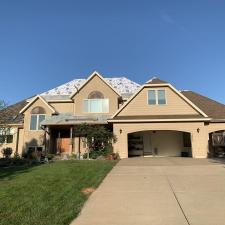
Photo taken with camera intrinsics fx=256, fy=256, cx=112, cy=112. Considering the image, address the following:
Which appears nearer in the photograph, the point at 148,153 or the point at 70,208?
the point at 70,208

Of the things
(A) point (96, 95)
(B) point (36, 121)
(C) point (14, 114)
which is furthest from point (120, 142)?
(C) point (14, 114)

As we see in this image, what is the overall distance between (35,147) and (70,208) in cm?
2036

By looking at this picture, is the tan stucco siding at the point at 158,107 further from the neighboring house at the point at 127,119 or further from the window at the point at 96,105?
the window at the point at 96,105

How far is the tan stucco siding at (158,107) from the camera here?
2229cm

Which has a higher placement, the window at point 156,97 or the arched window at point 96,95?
the arched window at point 96,95

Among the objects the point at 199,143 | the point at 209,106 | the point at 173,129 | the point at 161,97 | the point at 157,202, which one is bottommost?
the point at 157,202

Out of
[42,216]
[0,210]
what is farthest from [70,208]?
[0,210]

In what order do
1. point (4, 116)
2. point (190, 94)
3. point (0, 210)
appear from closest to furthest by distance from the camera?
point (0, 210) < point (4, 116) < point (190, 94)

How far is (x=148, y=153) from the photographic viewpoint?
24.9 metres

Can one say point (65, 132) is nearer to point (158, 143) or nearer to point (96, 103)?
point (96, 103)

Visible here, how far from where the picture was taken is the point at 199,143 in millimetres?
21188

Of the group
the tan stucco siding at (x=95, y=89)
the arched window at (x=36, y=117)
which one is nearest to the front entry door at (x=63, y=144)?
the arched window at (x=36, y=117)

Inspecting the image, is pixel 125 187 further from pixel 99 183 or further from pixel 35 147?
pixel 35 147

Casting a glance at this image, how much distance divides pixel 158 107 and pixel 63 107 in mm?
10591
